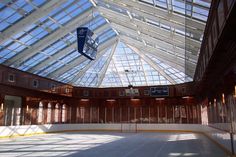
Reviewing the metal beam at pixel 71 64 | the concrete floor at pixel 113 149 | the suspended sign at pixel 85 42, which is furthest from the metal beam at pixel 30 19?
the metal beam at pixel 71 64

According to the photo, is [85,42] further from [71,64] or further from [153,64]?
[153,64]

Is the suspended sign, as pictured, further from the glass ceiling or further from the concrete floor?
the concrete floor

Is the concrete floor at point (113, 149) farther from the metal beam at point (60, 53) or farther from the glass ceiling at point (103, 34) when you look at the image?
the metal beam at point (60, 53)

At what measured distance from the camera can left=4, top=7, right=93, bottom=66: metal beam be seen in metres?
23.8

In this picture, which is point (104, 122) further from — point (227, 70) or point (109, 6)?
point (227, 70)

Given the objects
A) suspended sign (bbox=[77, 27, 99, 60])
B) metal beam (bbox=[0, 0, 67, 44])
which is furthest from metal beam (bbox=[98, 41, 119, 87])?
suspended sign (bbox=[77, 27, 99, 60])

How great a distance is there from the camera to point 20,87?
2731cm

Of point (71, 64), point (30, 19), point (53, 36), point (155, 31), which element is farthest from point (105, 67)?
point (30, 19)

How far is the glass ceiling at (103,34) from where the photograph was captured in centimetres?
1648

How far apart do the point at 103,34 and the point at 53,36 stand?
7980 millimetres

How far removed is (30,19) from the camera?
770 inches

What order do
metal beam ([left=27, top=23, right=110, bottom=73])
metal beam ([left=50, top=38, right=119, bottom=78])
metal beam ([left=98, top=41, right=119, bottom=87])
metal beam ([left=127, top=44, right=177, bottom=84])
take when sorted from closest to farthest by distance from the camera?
metal beam ([left=27, top=23, right=110, bottom=73])
metal beam ([left=50, top=38, right=119, bottom=78])
metal beam ([left=127, top=44, right=177, bottom=84])
metal beam ([left=98, top=41, right=119, bottom=87])

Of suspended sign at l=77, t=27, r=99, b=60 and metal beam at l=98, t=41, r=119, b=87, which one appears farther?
metal beam at l=98, t=41, r=119, b=87

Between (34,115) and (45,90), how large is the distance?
136 inches
